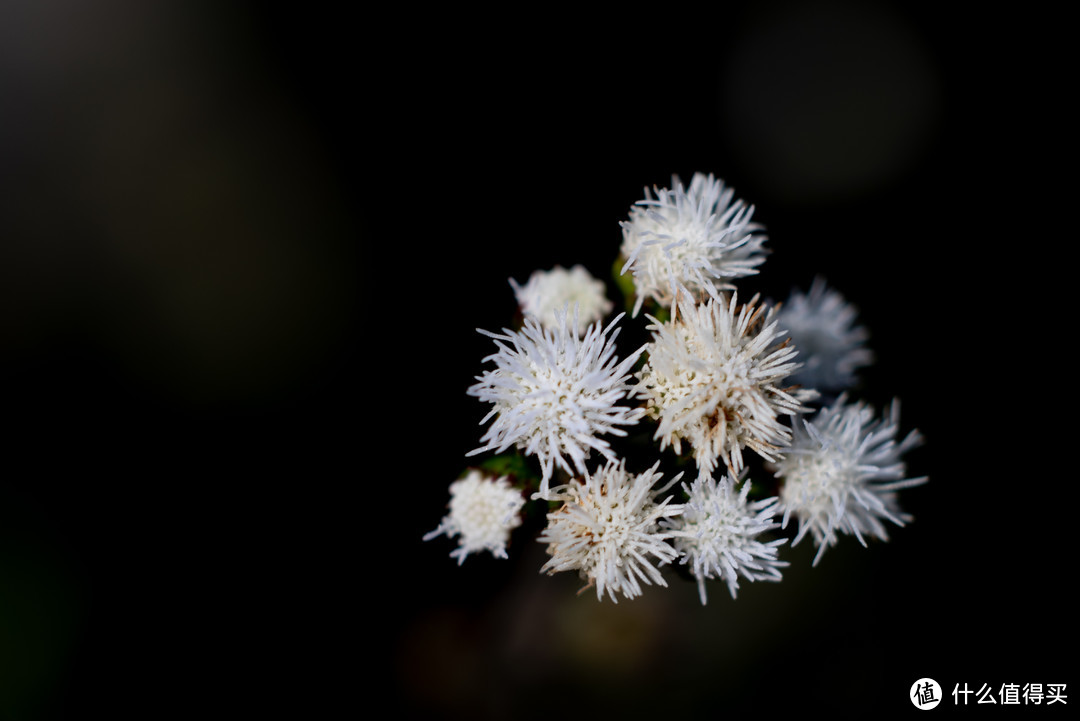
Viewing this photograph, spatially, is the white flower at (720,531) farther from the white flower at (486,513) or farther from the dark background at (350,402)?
the dark background at (350,402)

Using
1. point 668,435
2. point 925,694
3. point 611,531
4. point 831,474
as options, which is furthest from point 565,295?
point 925,694

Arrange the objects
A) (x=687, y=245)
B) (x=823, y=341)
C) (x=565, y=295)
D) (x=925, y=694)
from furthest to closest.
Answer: (x=925, y=694), (x=823, y=341), (x=565, y=295), (x=687, y=245)

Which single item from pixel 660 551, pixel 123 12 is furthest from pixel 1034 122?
A: pixel 123 12

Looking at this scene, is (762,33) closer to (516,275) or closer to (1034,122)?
(1034,122)

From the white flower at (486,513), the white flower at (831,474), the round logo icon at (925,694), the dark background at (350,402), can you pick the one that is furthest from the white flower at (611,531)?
the round logo icon at (925,694)

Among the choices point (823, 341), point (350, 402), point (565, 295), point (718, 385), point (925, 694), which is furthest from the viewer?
point (350, 402)

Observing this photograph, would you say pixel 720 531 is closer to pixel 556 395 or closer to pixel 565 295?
pixel 556 395
